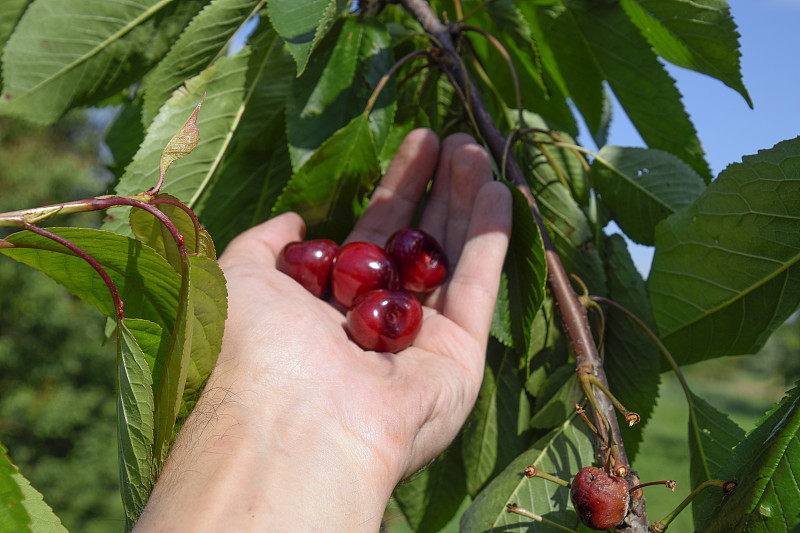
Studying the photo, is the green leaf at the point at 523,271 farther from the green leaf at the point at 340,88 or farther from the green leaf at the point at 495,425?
the green leaf at the point at 340,88

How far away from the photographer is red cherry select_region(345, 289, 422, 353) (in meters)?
1.17

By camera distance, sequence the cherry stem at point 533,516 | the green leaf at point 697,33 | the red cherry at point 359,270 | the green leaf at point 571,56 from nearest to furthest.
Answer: the cherry stem at point 533,516, the green leaf at point 697,33, the red cherry at point 359,270, the green leaf at point 571,56

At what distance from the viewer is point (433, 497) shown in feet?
4.25

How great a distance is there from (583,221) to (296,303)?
0.62m

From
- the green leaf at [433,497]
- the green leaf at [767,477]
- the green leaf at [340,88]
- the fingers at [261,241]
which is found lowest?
the green leaf at [433,497]

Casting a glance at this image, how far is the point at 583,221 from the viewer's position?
1270mm

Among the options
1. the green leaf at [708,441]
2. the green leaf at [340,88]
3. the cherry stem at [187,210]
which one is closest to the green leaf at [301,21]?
the green leaf at [340,88]

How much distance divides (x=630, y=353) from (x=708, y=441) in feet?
0.69

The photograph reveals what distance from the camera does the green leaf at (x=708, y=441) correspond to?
0.98 meters

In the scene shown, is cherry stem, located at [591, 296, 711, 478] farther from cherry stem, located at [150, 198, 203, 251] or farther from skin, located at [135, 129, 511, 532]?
cherry stem, located at [150, 198, 203, 251]

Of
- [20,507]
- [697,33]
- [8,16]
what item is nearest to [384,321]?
[20,507]

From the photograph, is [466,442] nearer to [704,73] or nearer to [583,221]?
[583,221]

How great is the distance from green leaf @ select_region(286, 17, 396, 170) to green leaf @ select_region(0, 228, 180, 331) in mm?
438

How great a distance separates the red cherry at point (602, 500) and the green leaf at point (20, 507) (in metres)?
0.62
